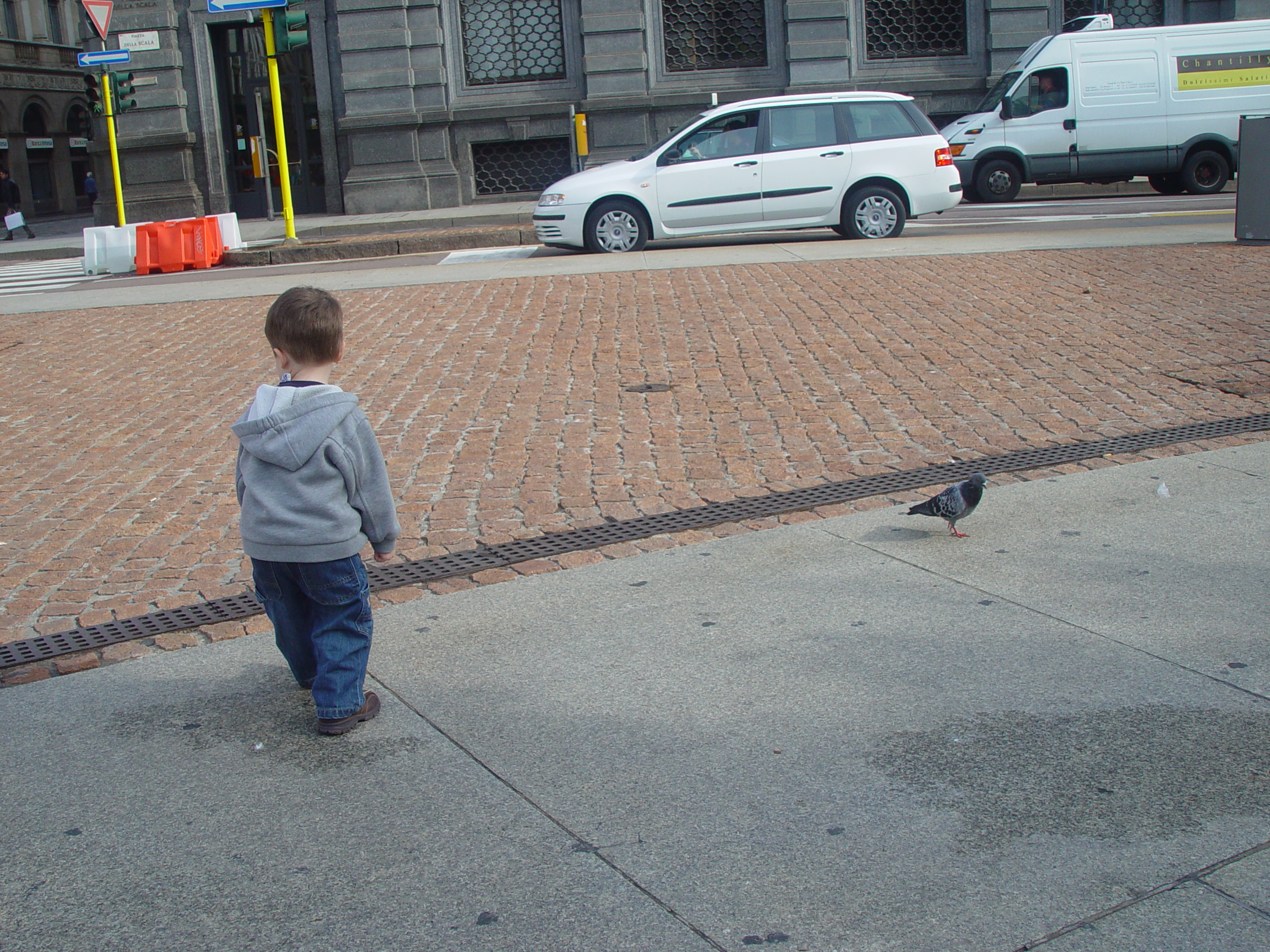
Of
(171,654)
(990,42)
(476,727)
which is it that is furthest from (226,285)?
(990,42)

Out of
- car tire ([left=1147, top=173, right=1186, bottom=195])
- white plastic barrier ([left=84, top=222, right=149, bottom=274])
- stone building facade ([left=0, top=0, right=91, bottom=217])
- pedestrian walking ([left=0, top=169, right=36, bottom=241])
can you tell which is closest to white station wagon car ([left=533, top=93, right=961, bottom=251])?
white plastic barrier ([left=84, top=222, right=149, bottom=274])

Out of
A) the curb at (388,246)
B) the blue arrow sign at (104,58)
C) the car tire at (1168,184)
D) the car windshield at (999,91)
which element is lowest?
the curb at (388,246)

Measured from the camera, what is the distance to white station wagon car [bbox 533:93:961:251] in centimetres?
1452

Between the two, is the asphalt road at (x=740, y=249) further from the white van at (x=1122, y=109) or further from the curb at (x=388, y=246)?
the white van at (x=1122, y=109)

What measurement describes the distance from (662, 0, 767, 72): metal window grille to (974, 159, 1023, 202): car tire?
19.6 feet

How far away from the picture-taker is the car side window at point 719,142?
14633mm

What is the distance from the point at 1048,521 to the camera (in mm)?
5156

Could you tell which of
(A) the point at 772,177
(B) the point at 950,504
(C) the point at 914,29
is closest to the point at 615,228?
(A) the point at 772,177

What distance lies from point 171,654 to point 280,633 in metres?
0.76

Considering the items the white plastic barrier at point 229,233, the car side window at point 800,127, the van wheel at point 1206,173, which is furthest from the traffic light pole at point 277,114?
the van wheel at point 1206,173

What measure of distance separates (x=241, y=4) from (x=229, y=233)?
3.35 meters

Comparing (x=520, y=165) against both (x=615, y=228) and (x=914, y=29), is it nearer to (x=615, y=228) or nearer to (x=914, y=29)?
(x=914, y=29)

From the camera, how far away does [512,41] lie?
24656 millimetres

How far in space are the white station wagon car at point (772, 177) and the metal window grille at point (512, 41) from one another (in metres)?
10.9
